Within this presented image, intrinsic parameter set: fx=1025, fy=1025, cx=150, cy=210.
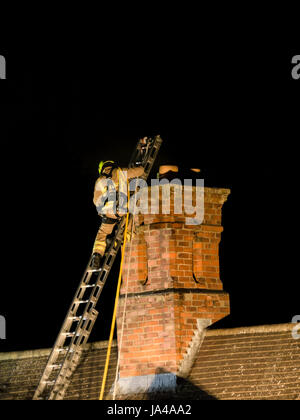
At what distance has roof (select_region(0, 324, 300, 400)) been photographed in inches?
579

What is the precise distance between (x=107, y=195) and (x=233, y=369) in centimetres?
331

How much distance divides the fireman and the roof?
1.71 m

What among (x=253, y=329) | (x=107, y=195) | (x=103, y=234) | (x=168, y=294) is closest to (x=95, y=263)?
(x=103, y=234)

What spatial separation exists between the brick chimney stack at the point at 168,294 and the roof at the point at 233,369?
0.24 metres

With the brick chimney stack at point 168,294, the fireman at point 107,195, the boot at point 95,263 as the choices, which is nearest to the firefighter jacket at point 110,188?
the fireman at point 107,195

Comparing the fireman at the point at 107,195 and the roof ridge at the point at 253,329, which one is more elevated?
the fireman at the point at 107,195

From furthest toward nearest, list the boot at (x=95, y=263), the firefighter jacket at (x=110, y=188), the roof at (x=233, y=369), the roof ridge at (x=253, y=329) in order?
the boot at (x=95, y=263)
the firefighter jacket at (x=110, y=188)
the roof ridge at (x=253, y=329)
the roof at (x=233, y=369)

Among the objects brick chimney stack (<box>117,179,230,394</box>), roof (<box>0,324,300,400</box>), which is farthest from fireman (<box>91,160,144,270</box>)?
roof (<box>0,324,300,400</box>)

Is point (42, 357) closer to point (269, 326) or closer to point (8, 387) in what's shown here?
point (8, 387)

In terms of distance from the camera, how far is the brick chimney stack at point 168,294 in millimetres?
15812

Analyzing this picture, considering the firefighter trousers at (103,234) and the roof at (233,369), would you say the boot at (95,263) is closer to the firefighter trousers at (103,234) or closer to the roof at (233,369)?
the firefighter trousers at (103,234)

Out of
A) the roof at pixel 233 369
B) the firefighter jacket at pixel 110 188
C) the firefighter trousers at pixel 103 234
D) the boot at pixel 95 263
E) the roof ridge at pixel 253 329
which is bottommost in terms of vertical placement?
the roof at pixel 233 369

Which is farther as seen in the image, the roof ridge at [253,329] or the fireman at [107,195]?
the fireman at [107,195]

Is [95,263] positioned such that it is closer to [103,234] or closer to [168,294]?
[103,234]
